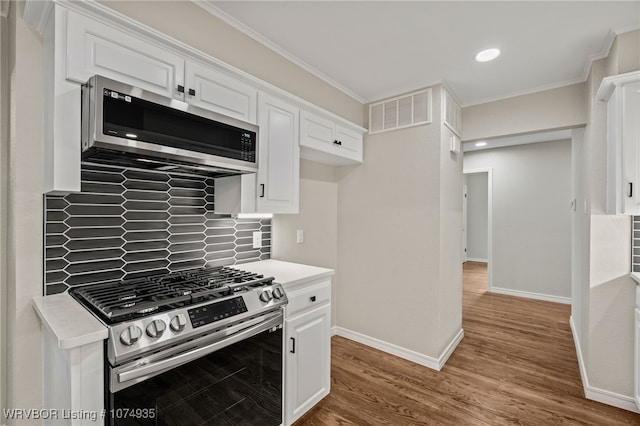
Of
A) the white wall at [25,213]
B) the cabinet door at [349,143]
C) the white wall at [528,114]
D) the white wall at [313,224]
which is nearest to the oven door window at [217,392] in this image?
the white wall at [25,213]

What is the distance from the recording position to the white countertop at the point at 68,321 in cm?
102

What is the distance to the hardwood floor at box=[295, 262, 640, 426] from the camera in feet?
6.73

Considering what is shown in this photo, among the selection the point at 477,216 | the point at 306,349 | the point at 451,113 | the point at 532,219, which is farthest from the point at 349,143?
the point at 477,216

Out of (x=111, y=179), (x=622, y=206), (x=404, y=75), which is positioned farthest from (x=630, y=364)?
(x=111, y=179)

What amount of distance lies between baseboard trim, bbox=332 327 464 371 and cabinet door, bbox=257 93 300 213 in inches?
68.9

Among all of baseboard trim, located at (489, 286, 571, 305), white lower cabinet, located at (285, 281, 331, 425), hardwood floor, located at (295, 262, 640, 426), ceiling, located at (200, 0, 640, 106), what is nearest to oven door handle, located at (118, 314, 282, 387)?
white lower cabinet, located at (285, 281, 331, 425)

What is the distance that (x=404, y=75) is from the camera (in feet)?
8.71

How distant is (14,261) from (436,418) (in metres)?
2.57

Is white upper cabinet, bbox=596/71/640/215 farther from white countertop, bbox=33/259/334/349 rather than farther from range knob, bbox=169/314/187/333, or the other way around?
range knob, bbox=169/314/187/333

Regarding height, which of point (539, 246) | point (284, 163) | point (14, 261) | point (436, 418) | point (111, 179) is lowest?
point (436, 418)

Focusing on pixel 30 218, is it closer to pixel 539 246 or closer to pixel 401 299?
pixel 401 299

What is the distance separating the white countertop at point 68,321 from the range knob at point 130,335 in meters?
0.06

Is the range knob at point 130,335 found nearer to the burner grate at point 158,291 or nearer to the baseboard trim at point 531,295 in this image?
the burner grate at point 158,291

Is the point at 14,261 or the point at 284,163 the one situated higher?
the point at 284,163
